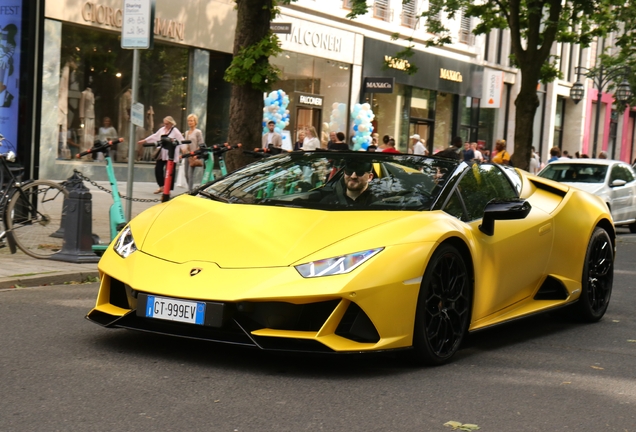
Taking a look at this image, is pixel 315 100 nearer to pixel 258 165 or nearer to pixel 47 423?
pixel 258 165

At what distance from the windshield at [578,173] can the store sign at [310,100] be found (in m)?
10.9

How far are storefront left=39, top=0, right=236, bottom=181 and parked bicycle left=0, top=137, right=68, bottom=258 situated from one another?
433 inches

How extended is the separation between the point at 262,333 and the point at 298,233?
675mm

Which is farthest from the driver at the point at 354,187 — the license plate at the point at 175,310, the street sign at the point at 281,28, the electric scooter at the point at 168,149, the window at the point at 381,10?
the window at the point at 381,10

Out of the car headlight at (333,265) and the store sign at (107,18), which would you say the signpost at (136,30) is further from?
the store sign at (107,18)

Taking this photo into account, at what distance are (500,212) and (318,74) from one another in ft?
79.5

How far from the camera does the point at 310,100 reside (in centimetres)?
2981

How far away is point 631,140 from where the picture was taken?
6228 centimetres

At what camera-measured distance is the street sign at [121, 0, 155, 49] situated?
10641 millimetres

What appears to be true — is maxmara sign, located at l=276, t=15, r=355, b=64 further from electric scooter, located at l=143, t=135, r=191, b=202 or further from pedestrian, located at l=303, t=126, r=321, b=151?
electric scooter, located at l=143, t=135, r=191, b=202

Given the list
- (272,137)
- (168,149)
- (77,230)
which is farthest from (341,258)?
(272,137)

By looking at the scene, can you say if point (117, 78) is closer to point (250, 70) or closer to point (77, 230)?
point (250, 70)

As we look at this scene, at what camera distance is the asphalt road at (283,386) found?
14.7 ft

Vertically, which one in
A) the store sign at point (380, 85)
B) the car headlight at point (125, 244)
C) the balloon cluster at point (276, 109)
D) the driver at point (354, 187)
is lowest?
the car headlight at point (125, 244)
